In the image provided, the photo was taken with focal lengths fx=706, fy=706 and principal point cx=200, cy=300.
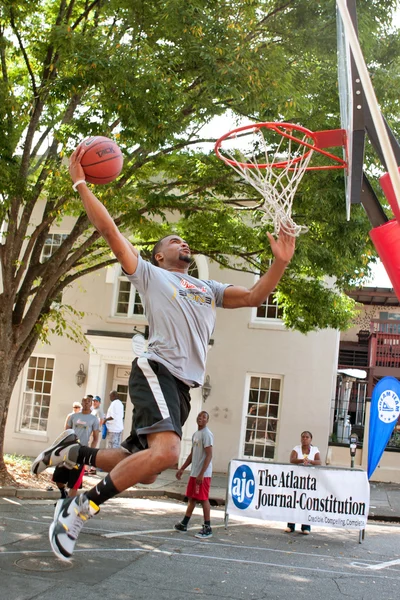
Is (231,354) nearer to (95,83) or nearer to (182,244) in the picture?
(95,83)

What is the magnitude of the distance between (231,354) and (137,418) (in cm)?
1741

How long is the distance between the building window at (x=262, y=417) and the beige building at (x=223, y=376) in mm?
31

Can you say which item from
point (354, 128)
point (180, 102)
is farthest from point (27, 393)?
point (354, 128)

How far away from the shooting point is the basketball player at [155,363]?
4.57m

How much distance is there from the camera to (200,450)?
11523 millimetres

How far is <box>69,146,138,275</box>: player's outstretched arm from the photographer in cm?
461

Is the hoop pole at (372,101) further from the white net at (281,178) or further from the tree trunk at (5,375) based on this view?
the tree trunk at (5,375)

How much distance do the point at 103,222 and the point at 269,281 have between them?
1221mm

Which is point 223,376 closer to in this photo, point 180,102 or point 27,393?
point 27,393

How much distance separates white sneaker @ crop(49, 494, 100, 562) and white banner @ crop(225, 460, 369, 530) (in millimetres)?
7644

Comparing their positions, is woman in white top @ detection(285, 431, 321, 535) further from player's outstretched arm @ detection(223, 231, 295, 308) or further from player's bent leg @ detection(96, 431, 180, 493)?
player's bent leg @ detection(96, 431, 180, 493)

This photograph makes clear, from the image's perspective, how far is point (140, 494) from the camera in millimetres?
16625

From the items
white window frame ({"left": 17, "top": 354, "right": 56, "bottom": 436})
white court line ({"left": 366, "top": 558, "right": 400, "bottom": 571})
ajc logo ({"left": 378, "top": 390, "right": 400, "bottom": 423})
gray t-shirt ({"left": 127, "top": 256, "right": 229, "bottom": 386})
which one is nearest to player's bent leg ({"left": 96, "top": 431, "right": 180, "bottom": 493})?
gray t-shirt ({"left": 127, "top": 256, "right": 229, "bottom": 386})

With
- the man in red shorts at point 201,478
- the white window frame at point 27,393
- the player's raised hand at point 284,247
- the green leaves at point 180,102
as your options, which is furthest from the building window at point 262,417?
the player's raised hand at point 284,247
